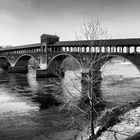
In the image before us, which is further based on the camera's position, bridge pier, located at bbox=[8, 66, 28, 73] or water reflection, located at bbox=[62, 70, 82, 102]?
bridge pier, located at bbox=[8, 66, 28, 73]

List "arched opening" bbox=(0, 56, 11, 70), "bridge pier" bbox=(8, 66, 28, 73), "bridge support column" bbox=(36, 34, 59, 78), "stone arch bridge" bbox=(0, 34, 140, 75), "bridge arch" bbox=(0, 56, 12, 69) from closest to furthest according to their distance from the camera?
"stone arch bridge" bbox=(0, 34, 140, 75) → "bridge support column" bbox=(36, 34, 59, 78) → "bridge pier" bbox=(8, 66, 28, 73) → "arched opening" bbox=(0, 56, 11, 70) → "bridge arch" bbox=(0, 56, 12, 69)

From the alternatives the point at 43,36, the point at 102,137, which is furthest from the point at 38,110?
the point at 43,36

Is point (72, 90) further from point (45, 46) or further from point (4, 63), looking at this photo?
point (4, 63)

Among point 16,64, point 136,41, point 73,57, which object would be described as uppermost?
point 136,41

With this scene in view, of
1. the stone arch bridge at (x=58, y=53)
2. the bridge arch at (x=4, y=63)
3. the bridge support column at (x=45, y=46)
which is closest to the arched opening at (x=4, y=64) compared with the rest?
the bridge arch at (x=4, y=63)

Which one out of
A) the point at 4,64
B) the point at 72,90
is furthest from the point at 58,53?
the point at 4,64

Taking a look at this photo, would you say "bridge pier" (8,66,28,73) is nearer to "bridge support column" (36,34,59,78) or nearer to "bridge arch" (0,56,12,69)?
"bridge arch" (0,56,12,69)

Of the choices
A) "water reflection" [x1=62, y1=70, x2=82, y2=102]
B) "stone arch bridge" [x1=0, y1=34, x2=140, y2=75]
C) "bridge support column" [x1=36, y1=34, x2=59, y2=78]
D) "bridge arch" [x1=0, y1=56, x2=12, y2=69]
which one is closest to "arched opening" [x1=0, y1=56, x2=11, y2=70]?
"bridge arch" [x1=0, y1=56, x2=12, y2=69]

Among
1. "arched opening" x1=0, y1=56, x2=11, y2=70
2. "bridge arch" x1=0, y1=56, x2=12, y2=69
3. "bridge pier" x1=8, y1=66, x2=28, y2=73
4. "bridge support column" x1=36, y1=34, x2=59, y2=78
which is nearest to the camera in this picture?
"bridge support column" x1=36, y1=34, x2=59, y2=78

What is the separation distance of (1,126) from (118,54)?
27086 millimetres

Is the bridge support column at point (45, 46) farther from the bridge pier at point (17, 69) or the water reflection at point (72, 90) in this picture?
the water reflection at point (72, 90)

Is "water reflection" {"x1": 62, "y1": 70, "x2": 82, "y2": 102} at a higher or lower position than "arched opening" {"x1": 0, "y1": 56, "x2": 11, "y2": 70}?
higher

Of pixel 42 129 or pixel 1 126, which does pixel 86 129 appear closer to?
pixel 42 129

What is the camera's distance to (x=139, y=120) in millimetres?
12297
